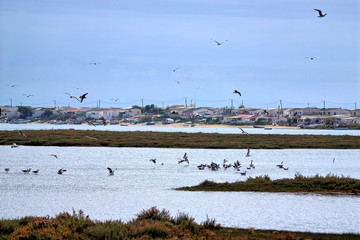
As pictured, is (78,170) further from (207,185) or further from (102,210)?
(102,210)

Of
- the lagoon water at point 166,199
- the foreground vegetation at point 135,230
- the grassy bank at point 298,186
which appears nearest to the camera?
the foreground vegetation at point 135,230

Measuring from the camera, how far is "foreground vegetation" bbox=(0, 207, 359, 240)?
56.3 ft

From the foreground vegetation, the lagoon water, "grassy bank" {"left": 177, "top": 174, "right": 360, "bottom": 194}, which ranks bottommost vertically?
the lagoon water

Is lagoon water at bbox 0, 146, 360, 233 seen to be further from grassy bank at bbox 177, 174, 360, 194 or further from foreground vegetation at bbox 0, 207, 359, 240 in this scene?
foreground vegetation at bbox 0, 207, 359, 240

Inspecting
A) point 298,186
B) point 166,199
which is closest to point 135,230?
point 166,199

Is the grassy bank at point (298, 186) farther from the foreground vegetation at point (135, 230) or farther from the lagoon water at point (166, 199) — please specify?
the foreground vegetation at point (135, 230)

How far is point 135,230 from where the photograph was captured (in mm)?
17656

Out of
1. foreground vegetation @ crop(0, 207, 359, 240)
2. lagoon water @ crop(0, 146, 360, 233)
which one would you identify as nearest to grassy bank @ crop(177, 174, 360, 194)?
lagoon water @ crop(0, 146, 360, 233)

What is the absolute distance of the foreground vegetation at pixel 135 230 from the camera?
56.3 feet

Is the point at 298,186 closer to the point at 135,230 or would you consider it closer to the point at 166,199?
the point at 166,199

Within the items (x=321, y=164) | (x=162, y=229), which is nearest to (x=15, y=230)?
(x=162, y=229)

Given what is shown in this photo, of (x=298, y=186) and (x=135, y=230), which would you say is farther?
(x=298, y=186)

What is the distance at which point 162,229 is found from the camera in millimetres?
17797

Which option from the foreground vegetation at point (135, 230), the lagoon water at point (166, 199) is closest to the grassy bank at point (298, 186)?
the lagoon water at point (166, 199)
